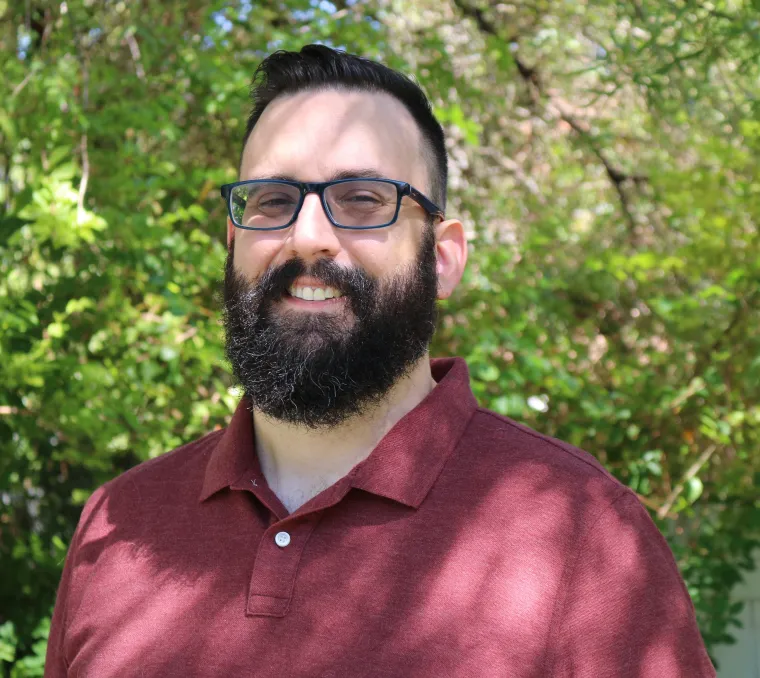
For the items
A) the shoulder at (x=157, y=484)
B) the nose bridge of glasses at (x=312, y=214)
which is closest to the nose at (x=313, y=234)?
the nose bridge of glasses at (x=312, y=214)

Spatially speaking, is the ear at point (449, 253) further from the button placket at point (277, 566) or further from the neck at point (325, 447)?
the button placket at point (277, 566)

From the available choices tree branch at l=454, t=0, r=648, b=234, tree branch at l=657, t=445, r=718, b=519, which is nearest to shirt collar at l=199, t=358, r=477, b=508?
tree branch at l=657, t=445, r=718, b=519

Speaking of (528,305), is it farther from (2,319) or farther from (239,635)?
(239,635)

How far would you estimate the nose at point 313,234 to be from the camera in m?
1.65

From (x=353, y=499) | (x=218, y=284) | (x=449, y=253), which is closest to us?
(x=353, y=499)

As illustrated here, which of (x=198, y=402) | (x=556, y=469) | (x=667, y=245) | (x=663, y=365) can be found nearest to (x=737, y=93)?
(x=667, y=245)

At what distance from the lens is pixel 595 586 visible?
4.63 ft

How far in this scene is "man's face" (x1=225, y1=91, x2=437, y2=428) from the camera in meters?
1.67

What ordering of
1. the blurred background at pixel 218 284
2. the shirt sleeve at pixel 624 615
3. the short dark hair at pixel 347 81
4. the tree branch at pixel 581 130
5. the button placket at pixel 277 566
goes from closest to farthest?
1. the shirt sleeve at pixel 624 615
2. the button placket at pixel 277 566
3. the short dark hair at pixel 347 81
4. the blurred background at pixel 218 284
5. the tree branch at pixel 581 130

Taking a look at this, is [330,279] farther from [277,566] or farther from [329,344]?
[277,566]

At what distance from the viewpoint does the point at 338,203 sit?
1.68 metres

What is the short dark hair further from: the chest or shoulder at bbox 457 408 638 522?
the chest

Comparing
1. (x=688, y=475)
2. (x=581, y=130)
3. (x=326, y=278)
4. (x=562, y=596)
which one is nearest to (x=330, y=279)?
(x=326, y=278)

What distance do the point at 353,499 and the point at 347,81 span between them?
820 millimetres
